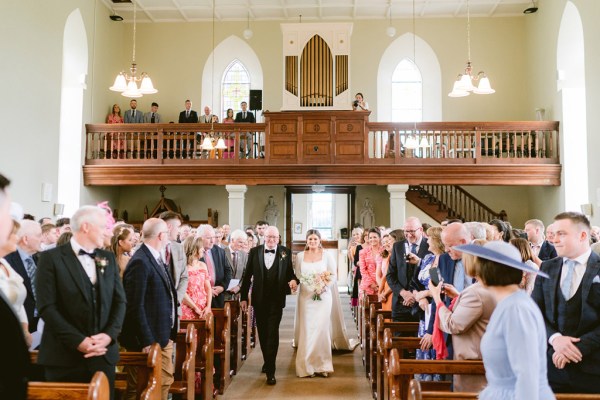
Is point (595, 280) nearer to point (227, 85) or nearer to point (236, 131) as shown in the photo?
point (236, 131)

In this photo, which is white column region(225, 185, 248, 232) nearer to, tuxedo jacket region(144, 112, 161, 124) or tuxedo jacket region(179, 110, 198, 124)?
tuxedo jacket region(179, 110, 198, 124)

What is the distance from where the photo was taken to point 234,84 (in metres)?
17.8

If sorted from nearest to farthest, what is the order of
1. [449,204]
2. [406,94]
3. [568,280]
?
1. [568,280]
2. [449,204]
3. [406,94]

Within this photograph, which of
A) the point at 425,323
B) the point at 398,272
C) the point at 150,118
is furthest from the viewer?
the point at 150,118

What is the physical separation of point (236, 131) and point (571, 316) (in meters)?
11.3

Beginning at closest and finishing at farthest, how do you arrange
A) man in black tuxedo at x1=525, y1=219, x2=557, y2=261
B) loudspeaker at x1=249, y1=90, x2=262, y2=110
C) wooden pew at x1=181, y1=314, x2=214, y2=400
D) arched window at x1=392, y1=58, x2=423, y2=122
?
wooden pew at x1=181, y1=314, x2=214, y2=400 < man in black tuxedo at x1=525, y1=219, x2=557, y2=261 < loudspeaker at x1=249, y1=90, x2=262, y2=110 < arched window at x1=392, y1=58, x2=423, y2=122

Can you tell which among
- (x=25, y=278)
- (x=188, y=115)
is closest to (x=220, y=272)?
(x=25, y=278)

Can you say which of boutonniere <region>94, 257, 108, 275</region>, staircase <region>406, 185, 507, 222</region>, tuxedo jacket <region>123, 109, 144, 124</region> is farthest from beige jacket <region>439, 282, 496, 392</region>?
tuxedo jacket <region>123, 109, 144, 124</region>

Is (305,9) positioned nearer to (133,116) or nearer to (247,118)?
(247,118)

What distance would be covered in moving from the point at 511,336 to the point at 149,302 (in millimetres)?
2948

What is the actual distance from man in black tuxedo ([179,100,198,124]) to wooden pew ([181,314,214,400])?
1090cm

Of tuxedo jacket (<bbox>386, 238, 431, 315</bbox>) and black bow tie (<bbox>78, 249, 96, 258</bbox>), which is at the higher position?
black bow tie (<bbox>78, 249, 96, 258</bbox>)

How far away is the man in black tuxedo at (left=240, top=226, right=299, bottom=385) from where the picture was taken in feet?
22.6

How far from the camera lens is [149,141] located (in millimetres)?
15609
